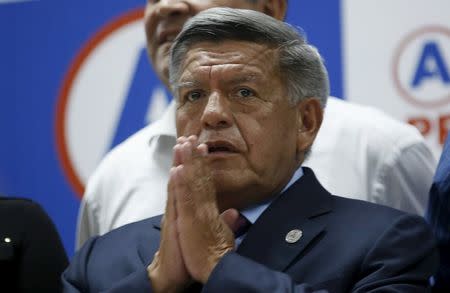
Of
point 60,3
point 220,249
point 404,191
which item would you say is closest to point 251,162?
point 220,249

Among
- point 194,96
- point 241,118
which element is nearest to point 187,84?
point 194,96

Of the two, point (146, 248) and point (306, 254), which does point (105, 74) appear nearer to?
point (146, 248)

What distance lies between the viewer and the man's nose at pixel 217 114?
6.84 ft

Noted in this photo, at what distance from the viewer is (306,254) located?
2.01m

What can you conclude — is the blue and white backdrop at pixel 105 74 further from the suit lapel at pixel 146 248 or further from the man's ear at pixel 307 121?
the suit lapel at pixel 146 248

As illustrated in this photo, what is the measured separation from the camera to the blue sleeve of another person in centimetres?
210

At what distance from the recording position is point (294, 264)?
2000 millimetres

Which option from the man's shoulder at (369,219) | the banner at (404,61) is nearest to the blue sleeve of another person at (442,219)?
the man's shoulder at (369,219)

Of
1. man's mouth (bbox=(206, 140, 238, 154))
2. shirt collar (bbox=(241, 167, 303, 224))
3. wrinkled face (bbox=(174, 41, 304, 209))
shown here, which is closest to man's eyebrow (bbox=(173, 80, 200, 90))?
wrinkled face (bbox=(174, 41, 304, 209))

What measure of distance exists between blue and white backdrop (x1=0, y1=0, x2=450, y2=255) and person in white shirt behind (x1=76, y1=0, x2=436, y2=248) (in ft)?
0.56

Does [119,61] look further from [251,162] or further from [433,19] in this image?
[251,162]

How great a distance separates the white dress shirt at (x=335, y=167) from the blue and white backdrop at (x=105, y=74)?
0.57 ft

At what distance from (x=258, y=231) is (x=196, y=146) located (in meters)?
0.21

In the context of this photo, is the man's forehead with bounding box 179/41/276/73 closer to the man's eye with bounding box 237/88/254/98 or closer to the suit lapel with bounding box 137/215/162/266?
the man's eye with bounding box 237/88/254/98
